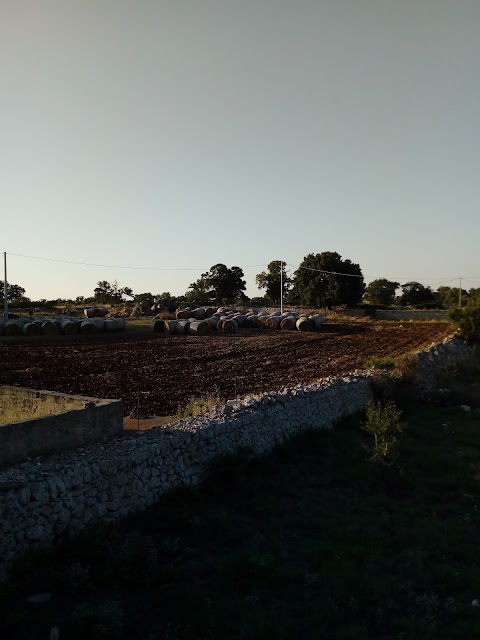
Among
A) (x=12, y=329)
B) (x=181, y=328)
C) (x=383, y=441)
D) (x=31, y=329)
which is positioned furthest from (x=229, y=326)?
(x=383, y=441)

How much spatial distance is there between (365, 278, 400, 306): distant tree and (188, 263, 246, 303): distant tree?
24604 mm

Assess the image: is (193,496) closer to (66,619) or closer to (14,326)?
(66,619)

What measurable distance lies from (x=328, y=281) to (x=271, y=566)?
69883 millimetres

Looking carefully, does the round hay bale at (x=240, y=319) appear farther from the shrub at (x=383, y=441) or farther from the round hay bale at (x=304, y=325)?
the shrub at (x=383, y=441)

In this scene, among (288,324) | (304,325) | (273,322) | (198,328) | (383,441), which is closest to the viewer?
(383,441)

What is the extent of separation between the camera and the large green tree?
74438 mm

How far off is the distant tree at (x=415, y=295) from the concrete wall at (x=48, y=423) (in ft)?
291

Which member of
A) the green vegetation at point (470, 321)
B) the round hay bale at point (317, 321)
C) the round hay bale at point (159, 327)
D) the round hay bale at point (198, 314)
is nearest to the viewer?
the green vegetation at point (470, 321)

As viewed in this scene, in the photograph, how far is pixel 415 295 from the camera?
3841 inches

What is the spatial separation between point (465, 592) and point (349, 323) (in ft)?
167

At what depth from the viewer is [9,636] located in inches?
236

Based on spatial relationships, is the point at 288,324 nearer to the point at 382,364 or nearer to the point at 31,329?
the point at 31,329

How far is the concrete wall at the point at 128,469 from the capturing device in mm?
7305

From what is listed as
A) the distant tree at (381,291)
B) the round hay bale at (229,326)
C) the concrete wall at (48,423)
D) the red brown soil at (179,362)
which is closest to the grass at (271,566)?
the concrete wall at (48,423)
